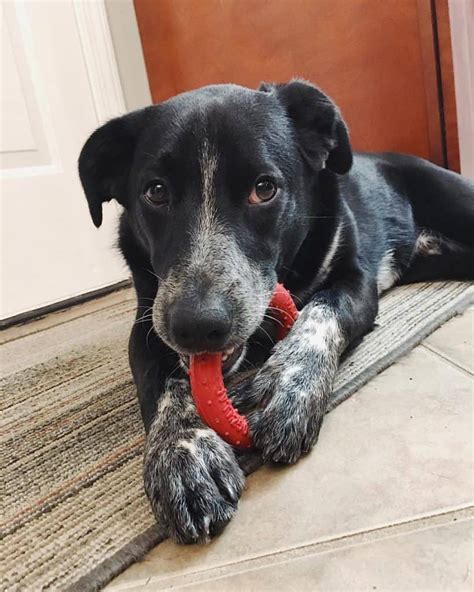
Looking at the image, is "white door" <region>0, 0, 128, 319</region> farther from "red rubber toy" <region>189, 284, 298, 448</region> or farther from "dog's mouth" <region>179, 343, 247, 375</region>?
"red rubber toy" <region>189, 284, 298, 448</region>

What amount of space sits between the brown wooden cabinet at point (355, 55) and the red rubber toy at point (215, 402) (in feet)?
5.18

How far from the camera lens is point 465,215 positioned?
182 centimetres

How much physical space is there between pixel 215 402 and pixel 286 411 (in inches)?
5.0

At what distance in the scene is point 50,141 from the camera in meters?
2.41

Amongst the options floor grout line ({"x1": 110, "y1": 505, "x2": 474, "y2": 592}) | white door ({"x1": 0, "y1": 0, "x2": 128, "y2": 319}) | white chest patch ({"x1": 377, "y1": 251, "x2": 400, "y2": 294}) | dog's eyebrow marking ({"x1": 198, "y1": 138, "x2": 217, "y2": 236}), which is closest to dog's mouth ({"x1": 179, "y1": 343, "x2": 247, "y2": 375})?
dog's eyebrow marking ({"x1": 198, "y1": 138, "x2": 217, "y2": 236})

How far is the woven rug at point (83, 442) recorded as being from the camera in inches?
30.7

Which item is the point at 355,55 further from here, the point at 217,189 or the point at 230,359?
the point at 230,359

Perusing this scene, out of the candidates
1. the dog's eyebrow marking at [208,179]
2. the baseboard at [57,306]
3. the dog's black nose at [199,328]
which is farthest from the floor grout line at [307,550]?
the baseboard at [57,306]

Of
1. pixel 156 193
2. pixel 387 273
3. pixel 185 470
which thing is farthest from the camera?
pixel 387 273

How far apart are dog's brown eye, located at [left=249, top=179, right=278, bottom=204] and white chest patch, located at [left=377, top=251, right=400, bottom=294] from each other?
2.39 ft


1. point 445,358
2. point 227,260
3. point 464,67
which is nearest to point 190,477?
point 227,260

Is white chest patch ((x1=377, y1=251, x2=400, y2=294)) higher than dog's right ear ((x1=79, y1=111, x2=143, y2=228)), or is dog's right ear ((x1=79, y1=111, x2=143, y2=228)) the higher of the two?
dog's right ear ((x1=79, y1=111, x2=143, y2=228))

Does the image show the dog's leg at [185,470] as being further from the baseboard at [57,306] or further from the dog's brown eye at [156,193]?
the baseboard at [57,306]

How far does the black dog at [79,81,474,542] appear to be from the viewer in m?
0.91
